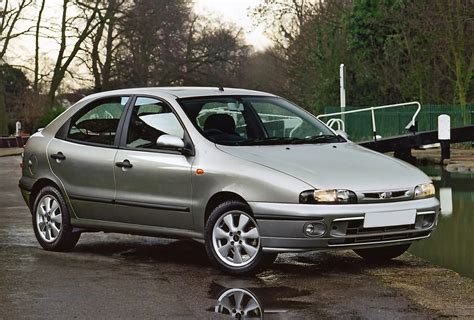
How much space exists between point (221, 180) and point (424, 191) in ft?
5.23

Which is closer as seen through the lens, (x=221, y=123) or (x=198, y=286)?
(x=198, y=286)

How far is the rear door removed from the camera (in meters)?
9.47

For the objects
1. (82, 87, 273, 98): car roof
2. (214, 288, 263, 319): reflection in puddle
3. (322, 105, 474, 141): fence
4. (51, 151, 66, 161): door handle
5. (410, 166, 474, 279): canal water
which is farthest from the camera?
(322, 105, 474, 141): fence

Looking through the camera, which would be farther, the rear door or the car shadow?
the rear door

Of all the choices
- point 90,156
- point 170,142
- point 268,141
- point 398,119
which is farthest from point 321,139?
point 398,119

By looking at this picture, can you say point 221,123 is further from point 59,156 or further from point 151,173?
point 59,156

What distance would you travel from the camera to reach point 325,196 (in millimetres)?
7969

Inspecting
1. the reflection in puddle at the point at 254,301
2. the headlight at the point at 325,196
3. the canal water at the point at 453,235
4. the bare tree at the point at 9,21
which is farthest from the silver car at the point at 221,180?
the bare tree at the point at 9,21

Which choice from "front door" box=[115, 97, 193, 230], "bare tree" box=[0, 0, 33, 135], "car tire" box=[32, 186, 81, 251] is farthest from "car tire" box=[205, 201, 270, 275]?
"bare tree" box=[0, 0, 33, 135]

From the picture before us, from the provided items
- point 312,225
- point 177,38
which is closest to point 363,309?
point 312,225

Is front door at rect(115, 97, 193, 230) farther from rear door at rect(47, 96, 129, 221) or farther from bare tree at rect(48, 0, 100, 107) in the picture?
bare tree at rect(48, 0, 100, 107)

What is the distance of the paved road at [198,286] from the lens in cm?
676

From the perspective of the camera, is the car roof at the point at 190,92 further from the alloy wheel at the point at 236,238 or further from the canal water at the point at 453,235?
the canal water at the point at 453,235

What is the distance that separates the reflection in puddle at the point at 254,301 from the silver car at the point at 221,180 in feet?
1.87
